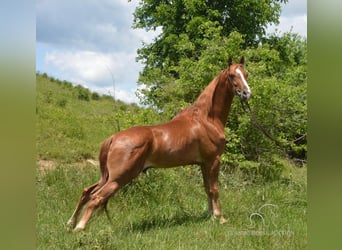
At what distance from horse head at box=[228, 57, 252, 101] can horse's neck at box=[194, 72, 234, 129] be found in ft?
0.73

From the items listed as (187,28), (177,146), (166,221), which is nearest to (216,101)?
(177,146)

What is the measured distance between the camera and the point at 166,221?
377 centimetres

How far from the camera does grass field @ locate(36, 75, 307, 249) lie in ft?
10.2

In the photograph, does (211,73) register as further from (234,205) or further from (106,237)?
(106,237)

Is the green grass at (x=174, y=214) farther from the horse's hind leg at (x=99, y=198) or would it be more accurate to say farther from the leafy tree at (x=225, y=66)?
the leafy tree at (x=225, y=66)

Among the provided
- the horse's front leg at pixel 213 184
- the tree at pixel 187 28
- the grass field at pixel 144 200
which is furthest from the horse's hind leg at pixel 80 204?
the tree at pixel 187 28

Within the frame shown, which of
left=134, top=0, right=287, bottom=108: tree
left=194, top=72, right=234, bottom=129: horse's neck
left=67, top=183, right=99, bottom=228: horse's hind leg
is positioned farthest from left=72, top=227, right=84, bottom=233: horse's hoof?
left=134, top=0, right=287, bottom=108: tree

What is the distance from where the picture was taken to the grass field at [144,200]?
3.11 meters

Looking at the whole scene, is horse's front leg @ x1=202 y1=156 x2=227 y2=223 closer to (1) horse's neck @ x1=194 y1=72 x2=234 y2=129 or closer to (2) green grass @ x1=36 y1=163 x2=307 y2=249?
(2) green grass @ x1=36 y1=163 x2=307 y2=249

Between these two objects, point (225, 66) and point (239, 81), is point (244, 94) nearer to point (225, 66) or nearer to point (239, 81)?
point (239, 81)

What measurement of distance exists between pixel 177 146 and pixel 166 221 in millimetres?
799

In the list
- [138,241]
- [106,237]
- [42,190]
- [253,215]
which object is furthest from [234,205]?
[42,190]
